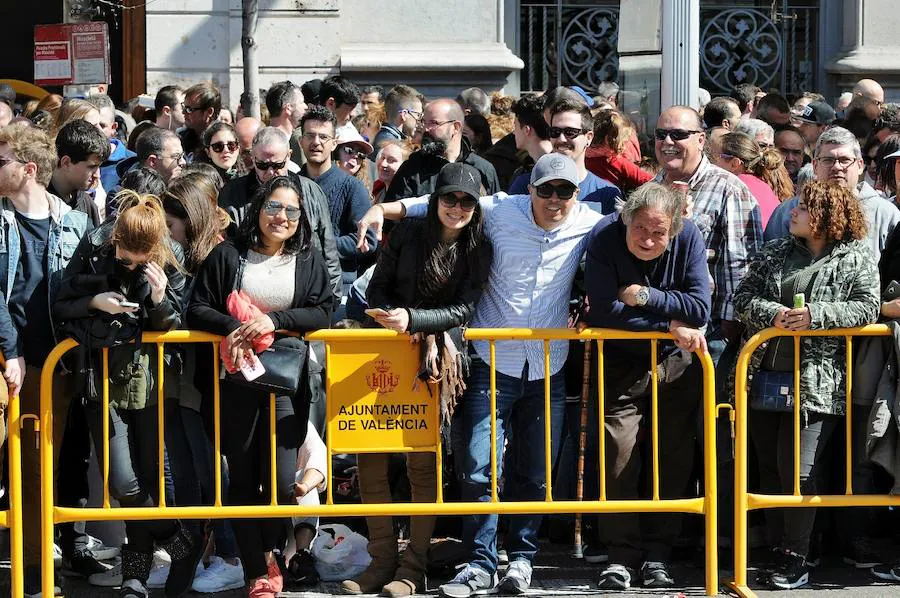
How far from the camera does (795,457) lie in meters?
7.02

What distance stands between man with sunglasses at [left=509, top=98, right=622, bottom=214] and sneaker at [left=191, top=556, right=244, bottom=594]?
238cm

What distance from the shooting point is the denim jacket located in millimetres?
6660

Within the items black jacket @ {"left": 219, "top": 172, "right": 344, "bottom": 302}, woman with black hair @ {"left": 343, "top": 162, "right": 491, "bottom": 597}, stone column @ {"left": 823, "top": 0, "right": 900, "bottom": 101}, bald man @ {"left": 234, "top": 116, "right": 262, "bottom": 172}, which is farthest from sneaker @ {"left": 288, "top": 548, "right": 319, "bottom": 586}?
stone column @ {"left": 823, "top": 0, "right": 900, "bottom": 101}

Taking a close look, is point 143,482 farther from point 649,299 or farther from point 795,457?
point 795,457

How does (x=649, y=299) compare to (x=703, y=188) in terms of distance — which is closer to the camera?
(x=649, y=299)

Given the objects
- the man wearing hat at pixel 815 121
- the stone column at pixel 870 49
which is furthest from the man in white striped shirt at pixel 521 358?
the stone column at pixel 870 49

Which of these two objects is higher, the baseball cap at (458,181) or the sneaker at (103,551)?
the baseball cap at (458,181)

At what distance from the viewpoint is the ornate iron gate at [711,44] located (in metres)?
16.8

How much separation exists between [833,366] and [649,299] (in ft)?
3.27

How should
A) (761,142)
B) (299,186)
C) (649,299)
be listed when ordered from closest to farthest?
(649,299) < (299,186) < (761,142)

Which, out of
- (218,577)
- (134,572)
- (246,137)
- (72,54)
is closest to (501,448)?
(218,577)

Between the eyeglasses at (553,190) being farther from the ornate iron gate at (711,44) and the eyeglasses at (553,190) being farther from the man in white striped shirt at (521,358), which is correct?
the ornate iron gate at (711,44)

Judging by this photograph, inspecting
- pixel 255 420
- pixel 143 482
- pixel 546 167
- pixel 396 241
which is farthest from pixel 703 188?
pixel 143 482

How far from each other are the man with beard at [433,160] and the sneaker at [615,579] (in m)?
2.35
